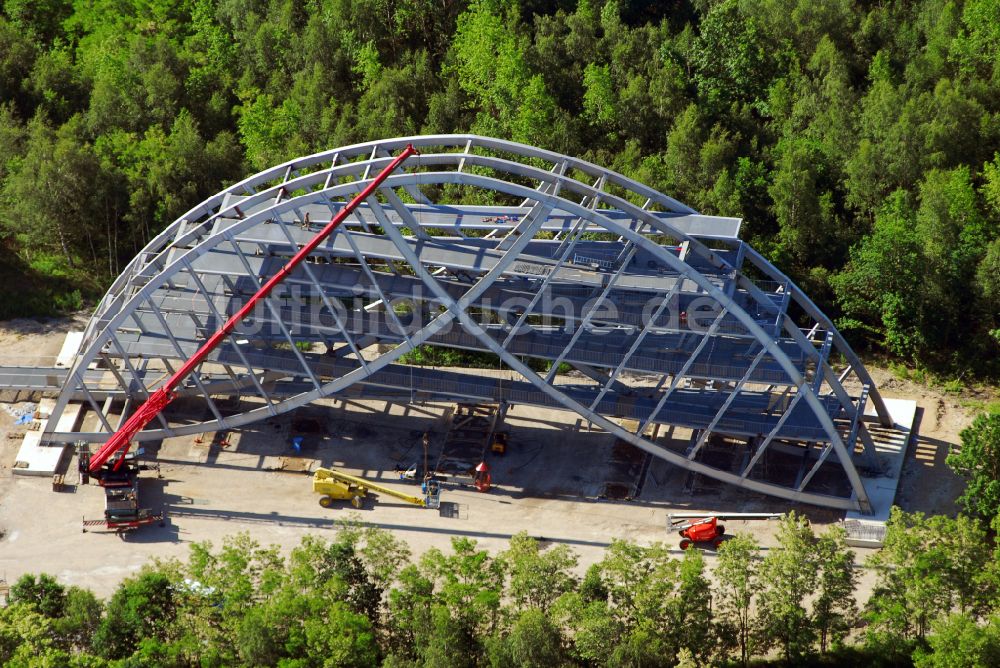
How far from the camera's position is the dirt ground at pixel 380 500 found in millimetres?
77375

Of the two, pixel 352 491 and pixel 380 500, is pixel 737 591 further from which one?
pixel 352 491

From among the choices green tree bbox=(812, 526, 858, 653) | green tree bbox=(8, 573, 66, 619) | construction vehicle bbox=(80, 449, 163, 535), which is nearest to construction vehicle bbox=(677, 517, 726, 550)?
green tree bbox=(812, 526, 858, 653)

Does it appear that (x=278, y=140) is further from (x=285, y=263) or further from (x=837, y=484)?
(x=837, y=484)

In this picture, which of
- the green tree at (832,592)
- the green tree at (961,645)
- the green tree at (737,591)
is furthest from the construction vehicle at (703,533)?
the green tree at (961,645)

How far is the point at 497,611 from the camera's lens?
2648 inches

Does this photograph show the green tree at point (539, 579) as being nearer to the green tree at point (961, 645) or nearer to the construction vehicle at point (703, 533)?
the construction vehicle at point (703, 533)

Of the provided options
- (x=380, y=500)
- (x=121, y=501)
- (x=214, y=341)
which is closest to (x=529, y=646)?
(x=380, y=500)

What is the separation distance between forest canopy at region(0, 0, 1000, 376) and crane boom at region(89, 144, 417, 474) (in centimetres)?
2545

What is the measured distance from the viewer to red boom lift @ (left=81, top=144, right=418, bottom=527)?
76.8 meters

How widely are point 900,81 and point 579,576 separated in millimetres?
56046

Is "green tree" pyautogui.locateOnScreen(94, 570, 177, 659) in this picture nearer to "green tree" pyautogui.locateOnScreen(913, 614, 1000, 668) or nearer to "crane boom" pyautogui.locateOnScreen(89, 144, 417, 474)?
"crane boom" pyautogui.locateOnScreen(89, 144, 417, 474)

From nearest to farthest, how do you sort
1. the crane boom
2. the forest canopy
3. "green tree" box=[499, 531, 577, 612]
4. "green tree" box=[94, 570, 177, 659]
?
"green tree" box=[94, 570, 177, 659]
"green tree" box=[499, 531, 577, 612]
the crane boom
the forest canopy

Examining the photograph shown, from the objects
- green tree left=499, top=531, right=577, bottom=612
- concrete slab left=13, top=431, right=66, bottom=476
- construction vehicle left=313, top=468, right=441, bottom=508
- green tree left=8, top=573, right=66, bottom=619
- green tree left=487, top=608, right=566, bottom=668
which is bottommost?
green tree left=8, top=573, right=66, bottom=619

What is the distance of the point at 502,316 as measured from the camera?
80.9 metres
